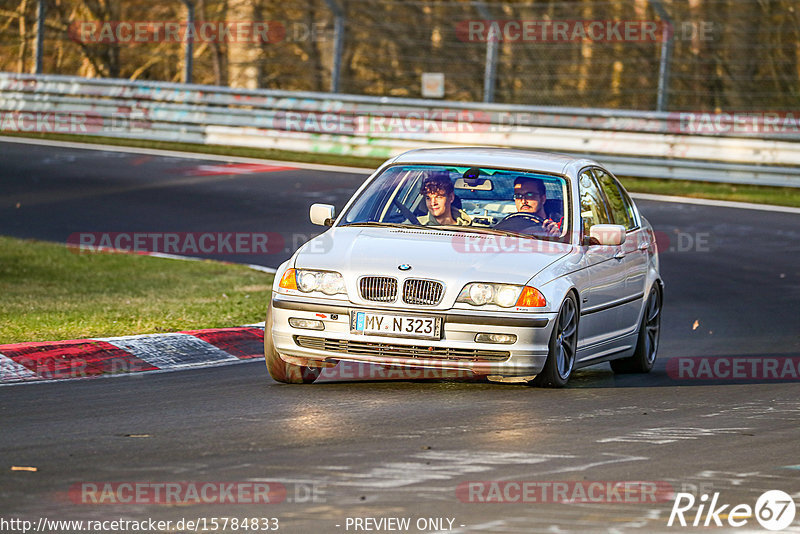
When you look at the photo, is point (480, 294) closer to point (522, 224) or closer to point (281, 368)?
point (522, 224)

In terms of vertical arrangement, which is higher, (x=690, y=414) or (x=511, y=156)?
(x=511, y=156)

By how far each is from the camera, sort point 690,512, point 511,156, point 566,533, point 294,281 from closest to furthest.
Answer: point 566,533, point 690,512, point 294,281, point 511,156

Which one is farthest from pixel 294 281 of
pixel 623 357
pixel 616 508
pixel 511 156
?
pixel 616 508

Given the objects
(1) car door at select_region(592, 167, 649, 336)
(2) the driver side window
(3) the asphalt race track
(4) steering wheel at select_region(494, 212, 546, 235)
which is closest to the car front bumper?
(3) the asphalt race track

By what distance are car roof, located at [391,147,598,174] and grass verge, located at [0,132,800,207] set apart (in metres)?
11.5

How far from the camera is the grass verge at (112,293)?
35.0 ft

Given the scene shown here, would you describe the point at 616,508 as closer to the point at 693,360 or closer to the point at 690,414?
the point at 690,414

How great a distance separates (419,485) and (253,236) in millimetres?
11378

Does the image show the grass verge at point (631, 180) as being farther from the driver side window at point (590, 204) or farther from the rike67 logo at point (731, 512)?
the rike67 logo at point (731, 512)

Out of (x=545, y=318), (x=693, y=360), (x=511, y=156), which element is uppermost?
(x=511, y=156)

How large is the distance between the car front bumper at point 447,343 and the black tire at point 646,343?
1940 millimetres

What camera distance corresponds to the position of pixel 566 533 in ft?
16.6

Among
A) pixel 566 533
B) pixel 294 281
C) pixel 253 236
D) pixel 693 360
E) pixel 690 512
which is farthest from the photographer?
pixel 253 236

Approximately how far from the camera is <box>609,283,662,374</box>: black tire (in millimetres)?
10086
